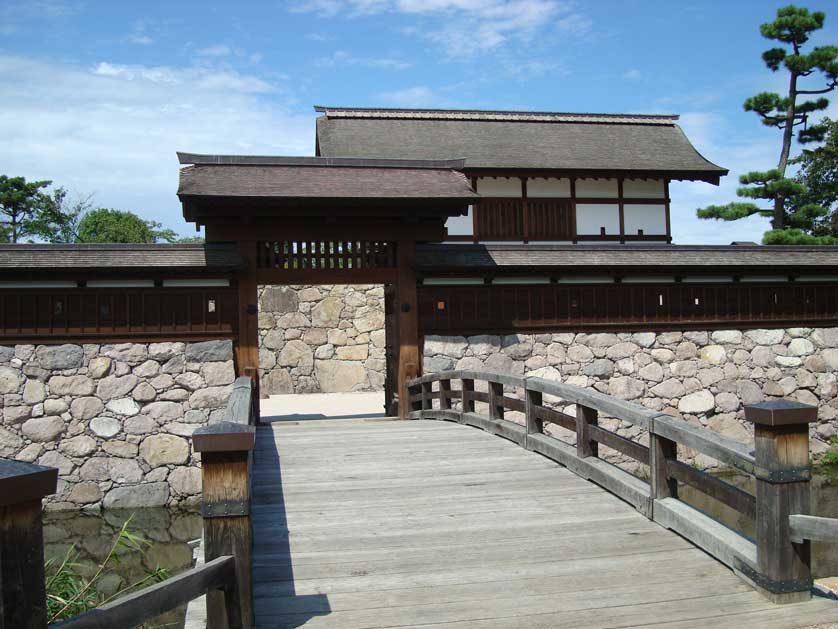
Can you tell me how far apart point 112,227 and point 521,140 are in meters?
19.7

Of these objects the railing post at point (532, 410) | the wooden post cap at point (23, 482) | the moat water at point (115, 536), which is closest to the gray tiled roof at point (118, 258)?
the moat water at point (115, 536)

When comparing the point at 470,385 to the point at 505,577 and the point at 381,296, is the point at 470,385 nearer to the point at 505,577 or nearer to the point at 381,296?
the point at 505,577

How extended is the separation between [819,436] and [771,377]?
1.34m

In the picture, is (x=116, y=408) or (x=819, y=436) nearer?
(x=116, y=408)

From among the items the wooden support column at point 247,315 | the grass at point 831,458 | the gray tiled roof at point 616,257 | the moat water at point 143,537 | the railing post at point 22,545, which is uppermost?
the gray tiled roof at point 616,257

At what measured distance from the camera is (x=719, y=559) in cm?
463

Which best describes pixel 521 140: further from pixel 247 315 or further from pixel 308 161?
pixel 247 315

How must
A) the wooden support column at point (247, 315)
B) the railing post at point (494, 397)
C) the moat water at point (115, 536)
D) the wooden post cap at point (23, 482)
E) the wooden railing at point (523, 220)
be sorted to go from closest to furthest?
the wooden post cap at point (23, 482) → the railing post at point (494, 397) → the moat water at point (115, 536) → the wooden support column at point (247, 315) → the wooden railing at point (523, 220)

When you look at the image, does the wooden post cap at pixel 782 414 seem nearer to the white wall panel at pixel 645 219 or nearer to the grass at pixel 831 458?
the grass at pixel 831 458

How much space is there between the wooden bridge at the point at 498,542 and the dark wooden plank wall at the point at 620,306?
16.0 feet

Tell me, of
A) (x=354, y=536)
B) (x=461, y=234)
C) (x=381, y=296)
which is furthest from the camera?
(x=381, y=296)

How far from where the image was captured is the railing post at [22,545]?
232 centimetres

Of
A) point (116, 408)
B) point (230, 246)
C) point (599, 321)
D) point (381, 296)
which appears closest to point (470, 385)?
point (599, 321)

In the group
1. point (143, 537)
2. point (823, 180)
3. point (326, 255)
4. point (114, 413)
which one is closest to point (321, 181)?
point (326, 255)
